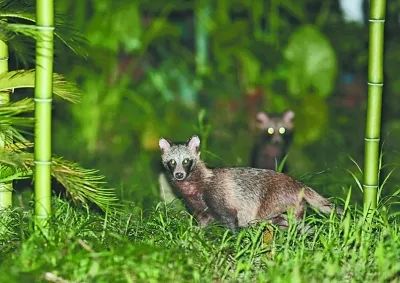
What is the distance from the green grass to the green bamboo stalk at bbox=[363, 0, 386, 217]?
0.66 ft

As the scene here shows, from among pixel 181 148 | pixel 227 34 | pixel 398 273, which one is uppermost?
pixel 227 34

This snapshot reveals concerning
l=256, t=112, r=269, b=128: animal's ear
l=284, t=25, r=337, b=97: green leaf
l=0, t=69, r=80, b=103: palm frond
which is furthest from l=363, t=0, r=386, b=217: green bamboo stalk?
l=284, t=25, r=337, b=97: green leaf

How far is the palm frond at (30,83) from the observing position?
7.01m

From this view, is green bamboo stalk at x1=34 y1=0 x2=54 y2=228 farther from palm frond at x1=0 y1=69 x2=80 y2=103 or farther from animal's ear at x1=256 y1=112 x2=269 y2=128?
animal's ear at x1=256 y1=112 x2=269 y2=128

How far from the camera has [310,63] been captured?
41.4 feet

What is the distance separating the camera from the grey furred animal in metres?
7.35

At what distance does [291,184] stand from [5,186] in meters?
1.91

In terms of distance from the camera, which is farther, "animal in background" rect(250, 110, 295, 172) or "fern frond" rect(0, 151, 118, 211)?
"animal in background" rect(250, 110, 295, 172)

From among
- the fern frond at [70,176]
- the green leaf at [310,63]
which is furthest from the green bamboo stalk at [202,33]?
the fern frond at [70,176]

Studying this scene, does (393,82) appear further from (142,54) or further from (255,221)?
(255,221)

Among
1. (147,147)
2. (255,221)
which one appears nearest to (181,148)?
(255,221)

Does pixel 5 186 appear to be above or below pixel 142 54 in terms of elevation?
below

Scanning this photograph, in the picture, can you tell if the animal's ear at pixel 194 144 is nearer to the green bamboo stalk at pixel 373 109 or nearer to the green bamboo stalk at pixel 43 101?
the green bamboo stalk at pixel 373 109

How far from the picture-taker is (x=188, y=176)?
757cm
